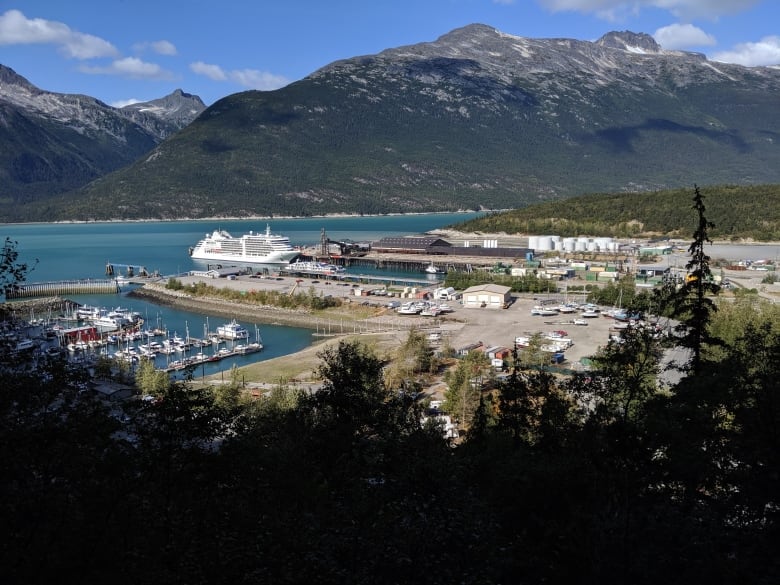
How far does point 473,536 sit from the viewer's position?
19.2 ft

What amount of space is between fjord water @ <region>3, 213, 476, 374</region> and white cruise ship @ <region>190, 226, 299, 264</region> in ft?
9.22

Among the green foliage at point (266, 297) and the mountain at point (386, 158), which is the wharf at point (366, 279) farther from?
the mountain at point (386, 158)

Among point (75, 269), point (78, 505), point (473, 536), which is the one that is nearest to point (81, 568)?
point (78, 505)

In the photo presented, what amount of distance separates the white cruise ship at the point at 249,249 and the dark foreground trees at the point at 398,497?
59.6 m

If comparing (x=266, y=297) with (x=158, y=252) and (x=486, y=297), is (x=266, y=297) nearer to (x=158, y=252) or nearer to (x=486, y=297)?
(x=486, y=297)

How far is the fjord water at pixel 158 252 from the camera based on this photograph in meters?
34.0

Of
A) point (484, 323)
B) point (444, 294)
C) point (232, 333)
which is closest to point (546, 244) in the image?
point (444, 294)

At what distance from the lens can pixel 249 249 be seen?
69.8 meters

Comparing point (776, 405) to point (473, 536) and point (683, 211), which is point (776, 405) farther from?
point (683, 211)

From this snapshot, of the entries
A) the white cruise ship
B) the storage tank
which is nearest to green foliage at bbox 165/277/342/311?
the white cruise ship

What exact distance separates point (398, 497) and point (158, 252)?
75097 millimetres

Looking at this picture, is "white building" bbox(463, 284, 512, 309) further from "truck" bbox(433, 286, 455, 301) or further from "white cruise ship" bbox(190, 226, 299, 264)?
"white cruise ship" bbox(190, 226, 299, 264)

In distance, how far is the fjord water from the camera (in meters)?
34.0

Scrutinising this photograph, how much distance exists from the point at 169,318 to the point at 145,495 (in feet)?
111
